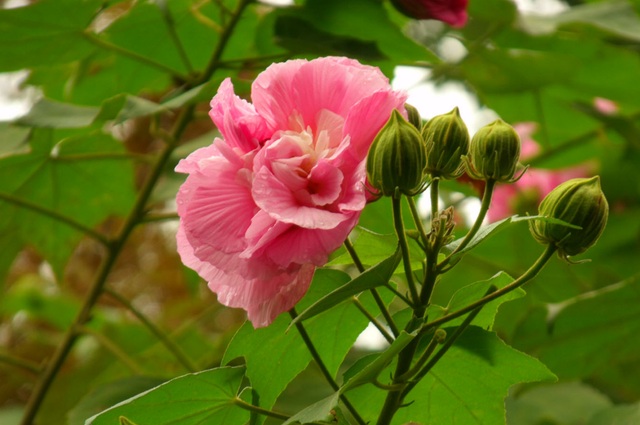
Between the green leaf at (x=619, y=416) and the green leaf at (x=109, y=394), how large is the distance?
15.4 inches

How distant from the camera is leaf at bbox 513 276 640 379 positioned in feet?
1.98

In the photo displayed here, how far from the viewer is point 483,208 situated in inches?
12.7

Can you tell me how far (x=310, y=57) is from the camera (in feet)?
1.81

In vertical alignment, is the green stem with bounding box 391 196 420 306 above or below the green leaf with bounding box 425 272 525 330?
above

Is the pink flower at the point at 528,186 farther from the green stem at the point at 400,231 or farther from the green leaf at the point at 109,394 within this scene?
the green stem at the point at 400,231

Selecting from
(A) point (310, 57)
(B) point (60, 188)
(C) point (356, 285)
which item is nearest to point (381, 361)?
(C) point (356, 285)

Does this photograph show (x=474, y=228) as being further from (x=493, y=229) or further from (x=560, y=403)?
(x=560, y=403)

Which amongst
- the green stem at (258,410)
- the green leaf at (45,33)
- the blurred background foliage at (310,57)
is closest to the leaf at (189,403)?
the green stem at (258,410)

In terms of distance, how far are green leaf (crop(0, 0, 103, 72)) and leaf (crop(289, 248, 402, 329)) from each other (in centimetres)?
45

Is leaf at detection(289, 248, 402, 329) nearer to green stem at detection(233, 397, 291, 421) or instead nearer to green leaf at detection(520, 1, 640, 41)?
green stem at detection(233, 397, 291, 421)

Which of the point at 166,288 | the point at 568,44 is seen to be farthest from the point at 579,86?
the point at 166,288

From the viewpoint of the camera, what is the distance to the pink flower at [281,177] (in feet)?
0.98

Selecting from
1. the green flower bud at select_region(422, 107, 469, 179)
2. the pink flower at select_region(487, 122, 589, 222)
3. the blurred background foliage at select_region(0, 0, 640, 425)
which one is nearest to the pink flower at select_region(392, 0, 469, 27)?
the blurred background foliage at select_region(0, 0, 640, 425)

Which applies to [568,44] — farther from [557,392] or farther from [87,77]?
[87,77]
